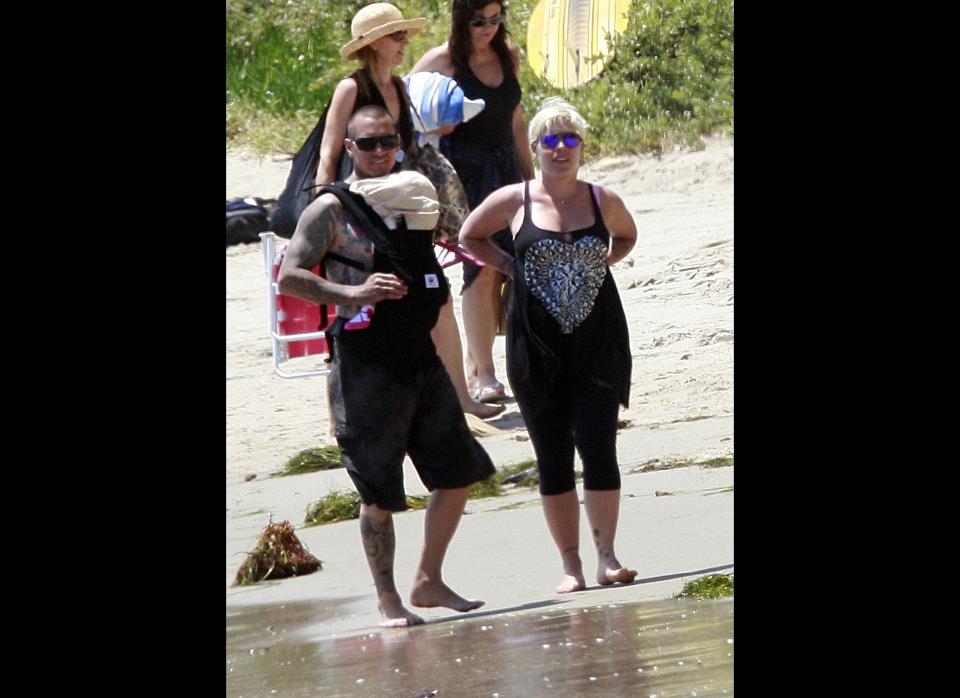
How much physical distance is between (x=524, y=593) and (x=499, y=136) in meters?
2.15

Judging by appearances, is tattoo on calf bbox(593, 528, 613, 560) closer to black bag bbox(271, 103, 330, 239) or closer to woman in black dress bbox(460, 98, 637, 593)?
woman in black dress bbox(460, 98, 637, 593)

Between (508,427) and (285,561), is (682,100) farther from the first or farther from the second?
(285,561)

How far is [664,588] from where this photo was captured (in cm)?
730

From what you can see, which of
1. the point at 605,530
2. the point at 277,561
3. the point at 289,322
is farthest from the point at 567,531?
the point at 289,322

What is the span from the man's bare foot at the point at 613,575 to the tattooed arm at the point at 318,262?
1.38 m

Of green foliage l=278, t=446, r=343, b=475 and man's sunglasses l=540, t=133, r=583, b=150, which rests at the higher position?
man's sunglasses l=540, t=133, r=583, b=150

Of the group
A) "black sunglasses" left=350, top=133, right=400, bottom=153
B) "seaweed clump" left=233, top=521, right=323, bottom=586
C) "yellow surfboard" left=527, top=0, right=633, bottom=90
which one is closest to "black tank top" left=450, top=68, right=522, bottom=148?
"black sunglasses" left=350, top=133, right=400, bottom=153

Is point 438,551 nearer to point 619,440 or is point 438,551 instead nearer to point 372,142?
point 372,142

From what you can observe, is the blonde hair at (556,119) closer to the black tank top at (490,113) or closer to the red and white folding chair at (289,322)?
the black tank top at (490,113)

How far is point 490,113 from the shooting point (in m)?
8.33

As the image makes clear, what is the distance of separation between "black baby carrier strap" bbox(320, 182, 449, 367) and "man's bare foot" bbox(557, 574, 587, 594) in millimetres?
1096

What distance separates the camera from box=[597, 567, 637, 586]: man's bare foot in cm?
722

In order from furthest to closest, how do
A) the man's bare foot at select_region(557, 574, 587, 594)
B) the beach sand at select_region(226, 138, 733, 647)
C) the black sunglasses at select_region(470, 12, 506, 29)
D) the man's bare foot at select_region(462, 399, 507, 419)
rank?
the man's bare foot at select_region(462, 399, 507, 419), the black sunglasses at select_region(470, 12, 506, 29), the beach sand at select_region(226, 138, 733, 647), the man's bare foot at select_region(557, 574, 587, 594)

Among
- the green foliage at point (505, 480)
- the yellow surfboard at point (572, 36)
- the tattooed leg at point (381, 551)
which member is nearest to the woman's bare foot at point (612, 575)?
the tattooed leg at point (381, 551)
